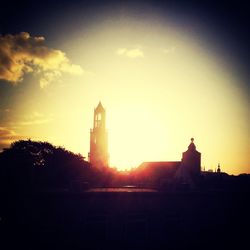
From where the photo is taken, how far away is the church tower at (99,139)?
67.6m

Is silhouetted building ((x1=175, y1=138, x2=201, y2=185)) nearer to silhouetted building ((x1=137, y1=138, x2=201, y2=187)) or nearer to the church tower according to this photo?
silhouetted building ((x1=137, y1=138, x2=201, y2=187))

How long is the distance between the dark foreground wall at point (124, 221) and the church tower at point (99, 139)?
160 feet

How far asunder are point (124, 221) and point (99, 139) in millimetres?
51115

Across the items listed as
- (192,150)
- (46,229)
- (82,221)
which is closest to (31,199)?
(46,229)

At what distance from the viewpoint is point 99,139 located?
67500 mm

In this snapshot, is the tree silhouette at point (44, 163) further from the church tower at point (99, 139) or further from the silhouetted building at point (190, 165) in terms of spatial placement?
the church tower at point (99, 139)

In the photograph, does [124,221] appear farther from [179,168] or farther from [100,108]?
[100,108]

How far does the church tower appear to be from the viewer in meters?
67.6

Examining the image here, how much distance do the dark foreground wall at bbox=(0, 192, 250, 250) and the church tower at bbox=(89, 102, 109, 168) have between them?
4888cm

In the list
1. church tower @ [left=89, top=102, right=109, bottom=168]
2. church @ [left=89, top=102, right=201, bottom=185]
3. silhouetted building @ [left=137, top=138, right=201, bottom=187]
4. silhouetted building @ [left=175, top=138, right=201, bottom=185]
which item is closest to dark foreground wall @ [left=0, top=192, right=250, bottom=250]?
church @ [left=89, top=102, right=201, bottom=185]

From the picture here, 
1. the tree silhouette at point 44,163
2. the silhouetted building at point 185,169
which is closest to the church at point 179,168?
the silhouetted building at point 185,169

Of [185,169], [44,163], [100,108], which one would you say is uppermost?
[100,108]

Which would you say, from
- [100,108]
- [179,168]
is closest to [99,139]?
[100,108]

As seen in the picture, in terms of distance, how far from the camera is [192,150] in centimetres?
4272
